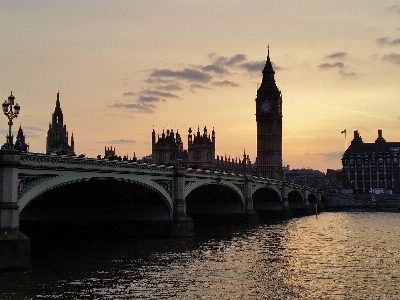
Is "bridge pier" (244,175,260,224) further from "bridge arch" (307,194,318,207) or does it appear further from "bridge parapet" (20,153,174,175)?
"bridge arch" (307,194,318,207)

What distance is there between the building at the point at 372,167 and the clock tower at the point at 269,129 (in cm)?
3306

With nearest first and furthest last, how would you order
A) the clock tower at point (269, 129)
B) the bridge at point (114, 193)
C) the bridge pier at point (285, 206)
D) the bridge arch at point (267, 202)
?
the bridge at point (114, 193) → the bridge arch at point (267, 202) → the bridge pier at point (285, 206) → the clock tower at point (269, 129)

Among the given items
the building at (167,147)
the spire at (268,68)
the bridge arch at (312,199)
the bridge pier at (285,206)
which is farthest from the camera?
the spire at (268,68)

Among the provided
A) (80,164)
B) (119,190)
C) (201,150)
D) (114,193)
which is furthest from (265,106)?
(80,164)

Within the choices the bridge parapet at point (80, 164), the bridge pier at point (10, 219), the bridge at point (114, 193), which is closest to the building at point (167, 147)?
the bridge at point (114, 193)

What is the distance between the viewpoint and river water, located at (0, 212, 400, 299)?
23.1 metres

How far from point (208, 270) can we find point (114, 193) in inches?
717

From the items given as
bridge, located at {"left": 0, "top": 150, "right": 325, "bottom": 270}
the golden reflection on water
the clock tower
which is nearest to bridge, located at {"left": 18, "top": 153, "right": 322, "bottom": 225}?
bridge, located at {"left": 0, "top": 150, "right": 325, "bottom": 270}

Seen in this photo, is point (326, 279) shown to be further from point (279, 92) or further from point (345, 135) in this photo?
point (345, 135)

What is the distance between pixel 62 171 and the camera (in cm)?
3123

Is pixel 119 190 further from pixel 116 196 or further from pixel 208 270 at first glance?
pixel 208 270

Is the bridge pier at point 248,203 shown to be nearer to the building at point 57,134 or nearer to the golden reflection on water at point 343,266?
the golden reflection on water at point 343,266

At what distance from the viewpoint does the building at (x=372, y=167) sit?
17675cm

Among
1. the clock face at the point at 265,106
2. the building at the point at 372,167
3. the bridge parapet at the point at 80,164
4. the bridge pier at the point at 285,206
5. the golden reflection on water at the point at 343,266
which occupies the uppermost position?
the clock face at the point at 265,106
